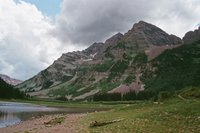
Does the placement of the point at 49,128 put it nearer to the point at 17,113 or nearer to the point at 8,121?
the point at 8,121

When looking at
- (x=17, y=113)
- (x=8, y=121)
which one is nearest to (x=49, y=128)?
(x=8, y=121)

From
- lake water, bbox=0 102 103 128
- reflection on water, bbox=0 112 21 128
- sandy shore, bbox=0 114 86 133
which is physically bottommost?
sandy shore, bbox=0 114 86 133

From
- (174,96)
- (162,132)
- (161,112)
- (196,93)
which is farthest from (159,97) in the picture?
(162,132)

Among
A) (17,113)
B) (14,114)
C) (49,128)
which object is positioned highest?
(17,113)

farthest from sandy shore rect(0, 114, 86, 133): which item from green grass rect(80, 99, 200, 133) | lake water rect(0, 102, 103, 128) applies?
lake water rect(0, 102, 103, 128)

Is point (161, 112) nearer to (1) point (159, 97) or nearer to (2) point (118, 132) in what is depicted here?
(2) point (118, 132)

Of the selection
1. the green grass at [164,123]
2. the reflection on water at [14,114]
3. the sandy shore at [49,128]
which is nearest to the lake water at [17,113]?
the reflection on water at [14,114]

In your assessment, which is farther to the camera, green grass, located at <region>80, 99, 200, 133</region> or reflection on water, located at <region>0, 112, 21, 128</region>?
reflection on water, located at <region>0, 112, 21, 128</region>

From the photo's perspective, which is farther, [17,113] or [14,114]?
[17,113]

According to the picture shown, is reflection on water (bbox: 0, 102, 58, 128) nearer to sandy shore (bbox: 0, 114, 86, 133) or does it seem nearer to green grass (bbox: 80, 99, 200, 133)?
sandy shore (bbox: 0, 114, 86, 133)

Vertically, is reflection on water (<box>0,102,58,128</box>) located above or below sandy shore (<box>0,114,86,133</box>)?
above

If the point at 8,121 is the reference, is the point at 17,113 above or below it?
above

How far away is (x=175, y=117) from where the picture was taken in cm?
3947

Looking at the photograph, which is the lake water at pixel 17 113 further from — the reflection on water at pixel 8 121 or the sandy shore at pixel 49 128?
the sandy shore at pixel 49 128
